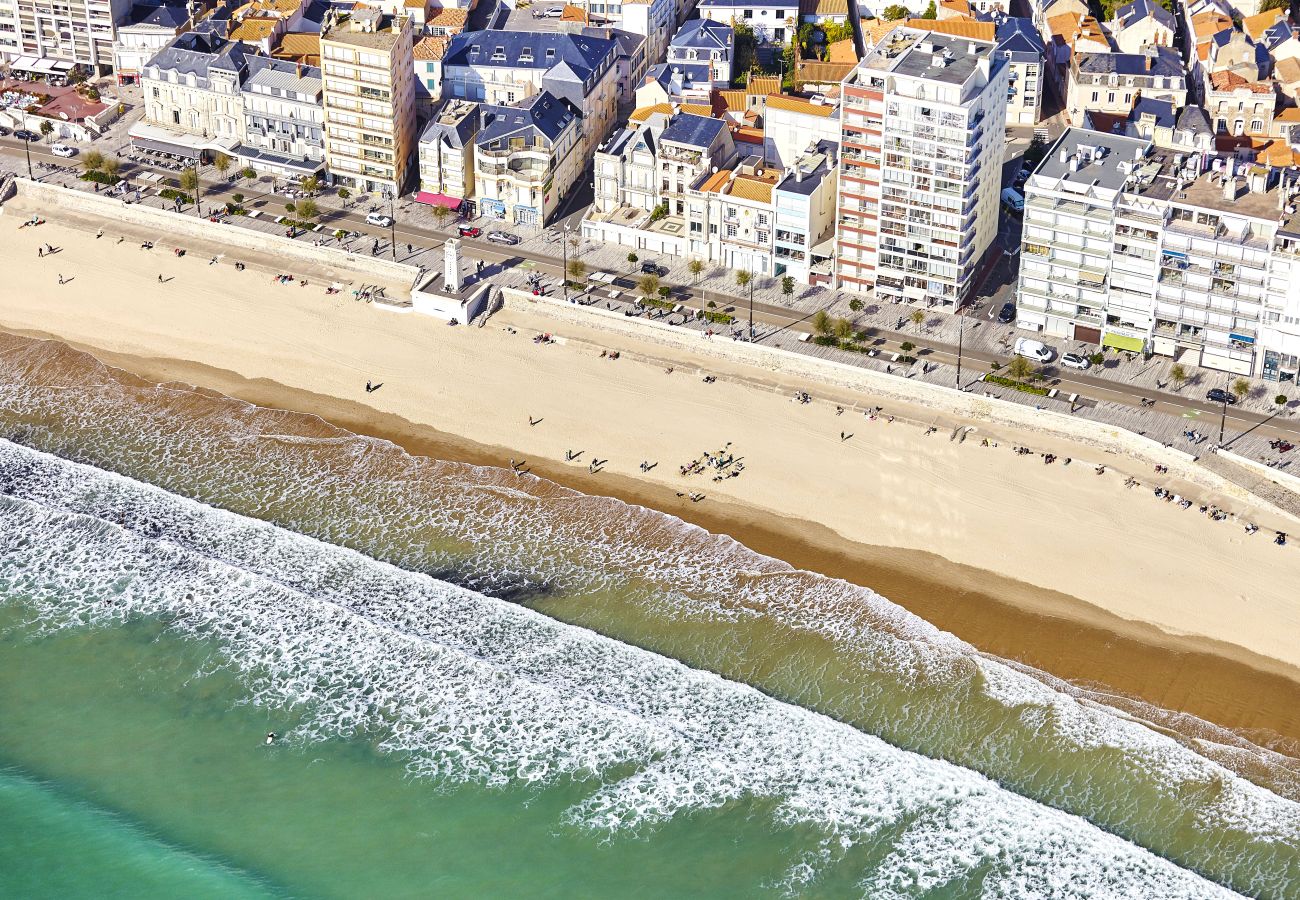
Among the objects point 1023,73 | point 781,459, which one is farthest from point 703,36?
point 781,459

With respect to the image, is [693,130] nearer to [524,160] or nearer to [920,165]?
[524,160]

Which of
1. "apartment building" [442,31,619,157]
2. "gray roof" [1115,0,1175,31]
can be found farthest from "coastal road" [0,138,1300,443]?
"gray roof" [1115,0,1175,31]

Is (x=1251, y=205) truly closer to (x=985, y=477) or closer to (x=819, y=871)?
(x=985, y=477)

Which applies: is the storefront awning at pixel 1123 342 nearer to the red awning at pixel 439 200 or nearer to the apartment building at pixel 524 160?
the apartment building at pixel 524 160

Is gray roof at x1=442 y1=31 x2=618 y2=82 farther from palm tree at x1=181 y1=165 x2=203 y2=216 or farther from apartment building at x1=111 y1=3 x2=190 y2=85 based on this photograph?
apartment building at x1=111 y1=3 x2=190 y2=85

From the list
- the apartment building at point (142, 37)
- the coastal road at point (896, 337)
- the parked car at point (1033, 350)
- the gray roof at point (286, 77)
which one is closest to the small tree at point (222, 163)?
the coastal road at point (896, 337)

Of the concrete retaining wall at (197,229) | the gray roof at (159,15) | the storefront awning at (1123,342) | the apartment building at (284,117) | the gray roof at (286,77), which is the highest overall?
the gray roof at (159,15)
